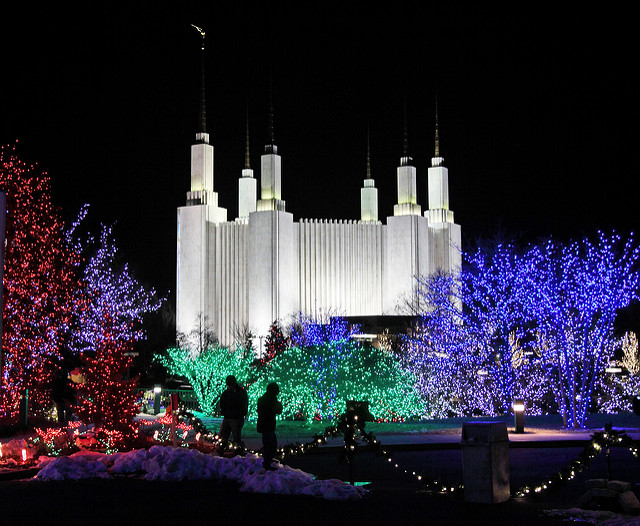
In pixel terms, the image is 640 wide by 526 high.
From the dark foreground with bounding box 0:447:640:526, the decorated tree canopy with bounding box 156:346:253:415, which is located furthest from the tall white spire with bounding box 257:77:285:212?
the dark foreground with bounding box 0:447:640:526

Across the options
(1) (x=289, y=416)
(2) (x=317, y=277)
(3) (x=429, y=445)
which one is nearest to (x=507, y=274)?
(1) (x=289, y=416)

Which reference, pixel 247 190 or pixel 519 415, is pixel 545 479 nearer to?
pixel 519 415

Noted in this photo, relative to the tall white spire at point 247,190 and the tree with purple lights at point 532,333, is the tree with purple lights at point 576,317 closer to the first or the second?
the tree with purple lights at point 532,333

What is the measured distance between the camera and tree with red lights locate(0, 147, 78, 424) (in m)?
22.5

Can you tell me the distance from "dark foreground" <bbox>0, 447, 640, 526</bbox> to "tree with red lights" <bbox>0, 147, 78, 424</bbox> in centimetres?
881

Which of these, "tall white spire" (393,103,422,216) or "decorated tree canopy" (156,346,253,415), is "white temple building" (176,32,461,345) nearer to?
"tall white spire" (393,103,422,216)

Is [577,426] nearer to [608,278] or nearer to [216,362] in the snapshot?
[608,278]

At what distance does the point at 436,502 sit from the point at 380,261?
188 ft

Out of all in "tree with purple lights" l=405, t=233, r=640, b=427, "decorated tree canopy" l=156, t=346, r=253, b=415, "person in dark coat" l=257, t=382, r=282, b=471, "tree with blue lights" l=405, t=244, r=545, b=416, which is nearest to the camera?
"person in dark coat" l=257, t=382, r=282, b=471

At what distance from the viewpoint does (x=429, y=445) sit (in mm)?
20562

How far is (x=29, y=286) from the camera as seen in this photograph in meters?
23.0

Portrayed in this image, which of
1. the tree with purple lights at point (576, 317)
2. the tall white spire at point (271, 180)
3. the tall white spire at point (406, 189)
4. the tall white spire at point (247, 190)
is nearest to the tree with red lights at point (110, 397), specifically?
the tree with purple lights at point (576, 317)

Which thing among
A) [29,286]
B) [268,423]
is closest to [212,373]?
[29,286]

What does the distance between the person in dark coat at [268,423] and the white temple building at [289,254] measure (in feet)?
165
